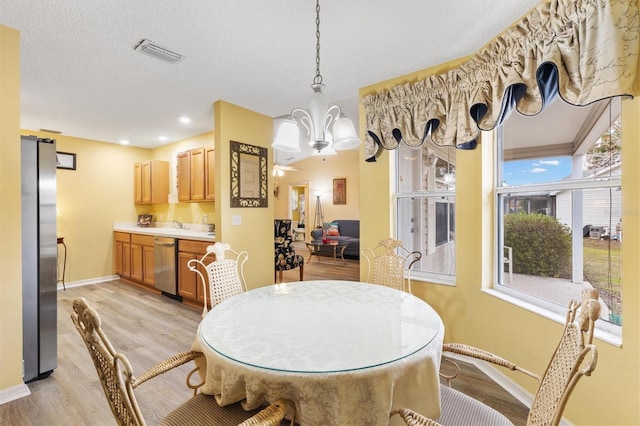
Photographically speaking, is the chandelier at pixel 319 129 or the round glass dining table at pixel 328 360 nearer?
the round glass dining table at pixel 328 360

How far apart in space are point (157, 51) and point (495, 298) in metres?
3.13

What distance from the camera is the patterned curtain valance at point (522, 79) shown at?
1.28 m

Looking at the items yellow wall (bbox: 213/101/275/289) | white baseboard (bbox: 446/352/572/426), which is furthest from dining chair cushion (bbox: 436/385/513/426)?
yellow wall (bbox: 213/101/275/289)

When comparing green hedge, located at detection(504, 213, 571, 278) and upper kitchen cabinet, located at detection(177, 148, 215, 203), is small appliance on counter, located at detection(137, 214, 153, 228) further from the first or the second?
green hedge, located at detection(504, 213, 571, 278)

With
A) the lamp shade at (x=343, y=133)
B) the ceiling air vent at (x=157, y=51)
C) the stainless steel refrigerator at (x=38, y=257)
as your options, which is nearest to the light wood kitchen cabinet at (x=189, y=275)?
the stainless steel refrigerator at (x=38, y=257)

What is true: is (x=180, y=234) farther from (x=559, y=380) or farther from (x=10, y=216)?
(x=559, y=380)

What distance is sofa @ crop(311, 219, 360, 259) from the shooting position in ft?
22.6

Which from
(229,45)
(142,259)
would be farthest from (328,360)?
(142,259)

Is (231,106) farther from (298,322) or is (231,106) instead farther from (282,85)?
(298,322)

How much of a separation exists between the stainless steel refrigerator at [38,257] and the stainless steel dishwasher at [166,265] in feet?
5.37

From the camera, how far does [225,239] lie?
128 inches

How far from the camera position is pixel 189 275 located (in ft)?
12.2

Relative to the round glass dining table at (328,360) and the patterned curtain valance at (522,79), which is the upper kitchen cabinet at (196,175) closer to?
the patterned curtain valance at (522,79)

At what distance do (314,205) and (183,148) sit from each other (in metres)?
4.74
